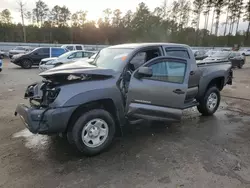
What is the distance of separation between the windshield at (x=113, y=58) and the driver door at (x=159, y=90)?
14.7 inches

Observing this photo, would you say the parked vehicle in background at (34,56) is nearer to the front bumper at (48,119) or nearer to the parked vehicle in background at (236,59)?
the front bumper at (48,119)

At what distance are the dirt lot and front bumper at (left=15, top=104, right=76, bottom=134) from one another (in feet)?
2.02

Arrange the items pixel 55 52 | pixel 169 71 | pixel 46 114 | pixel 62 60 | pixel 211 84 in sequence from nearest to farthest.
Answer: pixel 46 114, pixel 169 71, pixel 211 84, pixel 62 60, pixel 55 52

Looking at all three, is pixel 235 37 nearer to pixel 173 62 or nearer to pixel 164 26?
pixel 164 26

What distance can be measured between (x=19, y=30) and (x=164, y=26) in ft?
112

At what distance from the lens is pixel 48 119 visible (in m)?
3.06

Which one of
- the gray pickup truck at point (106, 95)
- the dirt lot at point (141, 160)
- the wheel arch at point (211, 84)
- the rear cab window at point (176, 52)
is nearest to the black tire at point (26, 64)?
the dirt lot at point (141, 160)

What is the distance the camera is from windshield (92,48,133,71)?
386 centimetres

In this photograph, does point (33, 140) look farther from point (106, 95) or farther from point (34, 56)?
point (34, 56)

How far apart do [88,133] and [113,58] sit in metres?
1.58

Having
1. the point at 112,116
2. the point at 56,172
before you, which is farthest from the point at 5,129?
the point at 112,116

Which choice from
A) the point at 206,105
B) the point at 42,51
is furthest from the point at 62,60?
the point at 206,105

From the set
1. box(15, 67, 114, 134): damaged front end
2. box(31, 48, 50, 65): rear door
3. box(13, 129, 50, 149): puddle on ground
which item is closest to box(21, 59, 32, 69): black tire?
box(31, 48, 50, 65): rear door

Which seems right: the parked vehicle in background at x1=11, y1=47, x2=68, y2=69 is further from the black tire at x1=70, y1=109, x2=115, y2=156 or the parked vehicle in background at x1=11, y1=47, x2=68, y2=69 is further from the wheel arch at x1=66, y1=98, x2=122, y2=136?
the black tire at x1=70, y1=109, x2=115, y2=156
